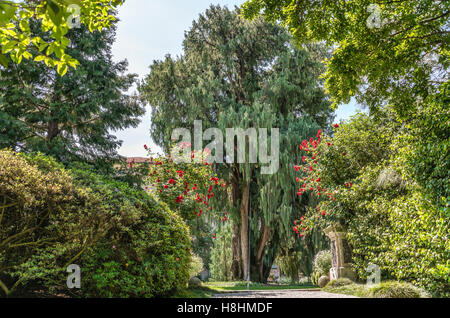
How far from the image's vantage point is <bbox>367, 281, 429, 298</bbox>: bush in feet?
18.9

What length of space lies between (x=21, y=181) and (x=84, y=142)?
22.0 feet

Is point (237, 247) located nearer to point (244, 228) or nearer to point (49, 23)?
point (244, 228)

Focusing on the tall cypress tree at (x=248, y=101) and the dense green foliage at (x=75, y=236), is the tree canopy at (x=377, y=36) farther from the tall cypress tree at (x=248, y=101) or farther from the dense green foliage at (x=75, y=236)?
the tall cypress tree at (x=248, y=101)

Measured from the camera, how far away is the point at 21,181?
448 cm

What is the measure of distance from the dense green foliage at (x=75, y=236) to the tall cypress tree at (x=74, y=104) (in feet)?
15.1

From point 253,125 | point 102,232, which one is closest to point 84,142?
point 253,125

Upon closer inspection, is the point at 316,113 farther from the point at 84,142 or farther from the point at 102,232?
the point at 102,232

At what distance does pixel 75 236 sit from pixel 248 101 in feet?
37.6

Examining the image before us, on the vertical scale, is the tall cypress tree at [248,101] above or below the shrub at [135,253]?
above

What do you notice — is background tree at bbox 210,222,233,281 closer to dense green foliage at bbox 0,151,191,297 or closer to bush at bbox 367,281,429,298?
bush at bbox 367,281,429,298

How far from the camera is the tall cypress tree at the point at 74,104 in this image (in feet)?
30.5

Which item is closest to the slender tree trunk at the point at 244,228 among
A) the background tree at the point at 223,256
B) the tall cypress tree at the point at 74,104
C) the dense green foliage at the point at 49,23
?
the tall cypress tree at the point at 74,104

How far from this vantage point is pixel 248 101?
15172mm

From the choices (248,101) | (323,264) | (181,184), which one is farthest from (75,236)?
(248,101)
